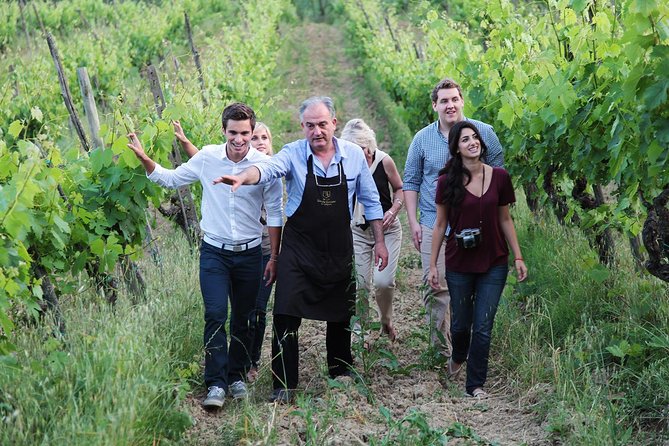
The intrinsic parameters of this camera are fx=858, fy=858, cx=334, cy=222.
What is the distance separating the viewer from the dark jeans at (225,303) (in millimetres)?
5039

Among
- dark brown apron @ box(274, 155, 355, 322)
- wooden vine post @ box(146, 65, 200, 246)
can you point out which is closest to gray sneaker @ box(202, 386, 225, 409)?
dark brown apron @ box(274, 155, 355, 322)

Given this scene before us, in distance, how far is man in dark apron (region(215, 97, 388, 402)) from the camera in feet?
16.4

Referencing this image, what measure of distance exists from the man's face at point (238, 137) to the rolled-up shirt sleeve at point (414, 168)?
124 cm

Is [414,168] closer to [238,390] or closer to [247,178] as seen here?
[247,178]

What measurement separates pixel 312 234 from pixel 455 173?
3.04ft

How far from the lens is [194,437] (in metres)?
4.34

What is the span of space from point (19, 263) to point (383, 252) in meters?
2.15

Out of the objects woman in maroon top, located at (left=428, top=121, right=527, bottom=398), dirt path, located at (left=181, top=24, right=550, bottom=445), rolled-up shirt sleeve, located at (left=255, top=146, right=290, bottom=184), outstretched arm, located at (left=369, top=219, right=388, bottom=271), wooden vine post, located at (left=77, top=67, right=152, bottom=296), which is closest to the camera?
dirt path, located at (left=181, top=24, right=550, bottom=445)

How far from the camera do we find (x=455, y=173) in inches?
201

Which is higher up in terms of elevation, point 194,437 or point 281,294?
point 281,294

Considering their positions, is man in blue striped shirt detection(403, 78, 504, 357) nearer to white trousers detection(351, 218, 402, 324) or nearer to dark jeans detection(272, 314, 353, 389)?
white trousers detection(351, 218, 402, 324)

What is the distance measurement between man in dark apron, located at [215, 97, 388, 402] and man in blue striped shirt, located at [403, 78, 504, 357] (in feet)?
2.48

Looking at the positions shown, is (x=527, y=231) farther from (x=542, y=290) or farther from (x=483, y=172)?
(x=483, y=172)

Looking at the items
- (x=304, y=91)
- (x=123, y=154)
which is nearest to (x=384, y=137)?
(x=304, y=91)
